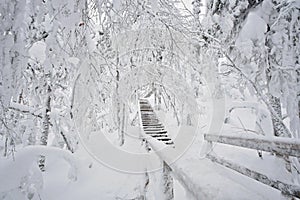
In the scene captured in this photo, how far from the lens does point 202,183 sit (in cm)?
251

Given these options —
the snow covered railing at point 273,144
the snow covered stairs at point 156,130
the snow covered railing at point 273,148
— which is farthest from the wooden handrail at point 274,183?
the snow covered stairs at point 156,130

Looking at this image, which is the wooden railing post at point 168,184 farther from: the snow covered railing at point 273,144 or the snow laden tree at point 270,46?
the snow laden tree at point 270,46

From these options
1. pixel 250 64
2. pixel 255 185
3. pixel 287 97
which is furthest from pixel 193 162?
pixel 250 64

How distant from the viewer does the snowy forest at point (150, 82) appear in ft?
6.42

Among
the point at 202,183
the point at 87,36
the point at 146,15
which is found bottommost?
the point at 202,183

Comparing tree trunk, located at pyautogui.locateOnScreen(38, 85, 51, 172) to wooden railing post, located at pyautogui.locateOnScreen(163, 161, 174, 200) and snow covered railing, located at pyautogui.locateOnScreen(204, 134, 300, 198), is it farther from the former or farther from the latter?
snow covered railing, located at pyautogui.locateOnScreen(204, 134, 300, 198)

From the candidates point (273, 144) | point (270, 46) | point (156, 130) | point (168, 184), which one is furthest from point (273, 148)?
point (156, 130)

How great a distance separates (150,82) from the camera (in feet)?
25.7

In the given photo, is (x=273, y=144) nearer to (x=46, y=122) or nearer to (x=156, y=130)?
(x=156, y=130)

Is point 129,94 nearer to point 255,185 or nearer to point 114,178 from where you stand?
point 114,178

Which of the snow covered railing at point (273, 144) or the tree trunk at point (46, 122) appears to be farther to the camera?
the tree trunk at point (46, 122)

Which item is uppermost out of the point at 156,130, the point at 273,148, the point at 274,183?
the point at 273,148

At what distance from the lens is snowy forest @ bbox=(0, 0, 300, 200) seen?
1.96m

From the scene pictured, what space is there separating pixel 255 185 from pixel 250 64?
2.57 metres
